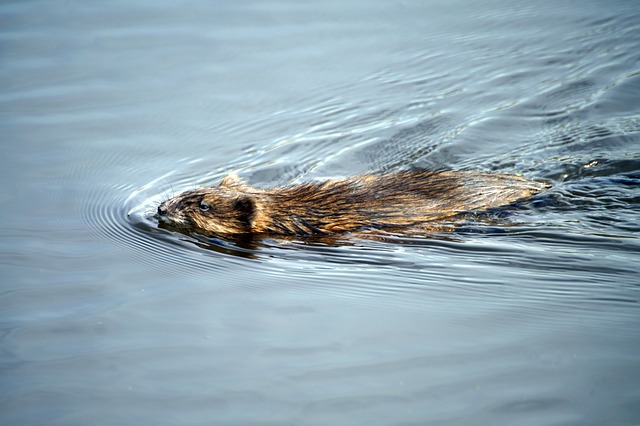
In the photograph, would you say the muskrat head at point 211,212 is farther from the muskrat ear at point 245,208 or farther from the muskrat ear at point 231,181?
the muskrat ear at point 231,181

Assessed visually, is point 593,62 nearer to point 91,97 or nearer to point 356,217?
point 356,217

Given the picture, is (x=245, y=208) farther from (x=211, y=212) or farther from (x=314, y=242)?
(x=314, y=242)

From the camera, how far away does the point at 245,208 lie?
5.91 meters

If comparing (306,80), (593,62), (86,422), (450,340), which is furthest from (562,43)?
(86,422)

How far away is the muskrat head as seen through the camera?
590 centimetres

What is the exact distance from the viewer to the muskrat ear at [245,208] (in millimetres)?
5898

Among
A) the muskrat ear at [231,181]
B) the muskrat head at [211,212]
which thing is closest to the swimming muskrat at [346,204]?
the muskrat head at [211,212]

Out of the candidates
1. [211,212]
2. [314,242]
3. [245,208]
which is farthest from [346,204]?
[211,212]

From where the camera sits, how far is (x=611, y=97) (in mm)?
7863

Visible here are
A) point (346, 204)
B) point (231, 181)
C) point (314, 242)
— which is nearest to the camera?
point (314, 242)

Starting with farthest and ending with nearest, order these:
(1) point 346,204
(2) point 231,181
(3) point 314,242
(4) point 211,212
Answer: (2) point 231,181 → (4) point 211,212 → (1) point 346,204 → (3) point 314,242

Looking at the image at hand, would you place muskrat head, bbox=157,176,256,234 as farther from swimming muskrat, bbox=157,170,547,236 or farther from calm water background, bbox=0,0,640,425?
calm water background, bbox=0,0,640,425

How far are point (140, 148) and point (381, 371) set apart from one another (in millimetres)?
4198

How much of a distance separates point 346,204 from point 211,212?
1.11 metres
